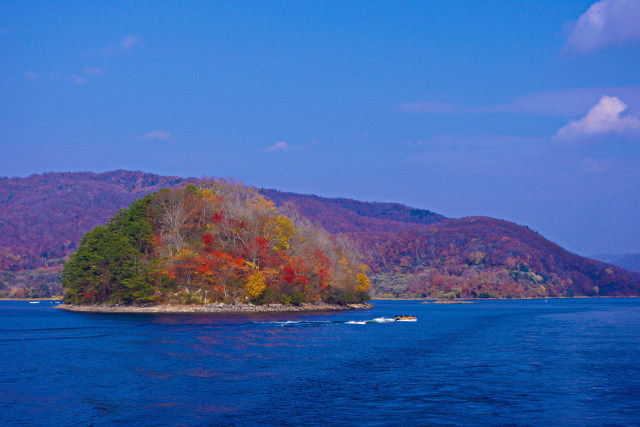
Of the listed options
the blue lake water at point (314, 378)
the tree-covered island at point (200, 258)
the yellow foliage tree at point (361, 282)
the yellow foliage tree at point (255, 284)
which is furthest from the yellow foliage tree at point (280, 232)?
the blue lake water at point (314, 378)

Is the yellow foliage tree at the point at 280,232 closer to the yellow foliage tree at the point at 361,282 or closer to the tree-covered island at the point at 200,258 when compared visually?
the tree-covered island at the point at 200,258

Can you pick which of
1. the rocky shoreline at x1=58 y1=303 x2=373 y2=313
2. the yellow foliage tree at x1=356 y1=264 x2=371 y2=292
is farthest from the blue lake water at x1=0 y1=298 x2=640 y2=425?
the yellow foliage tree at x1=356 y1=264 x2=371 y2=292

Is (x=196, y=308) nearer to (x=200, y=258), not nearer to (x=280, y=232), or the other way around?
(x=200, y=258)

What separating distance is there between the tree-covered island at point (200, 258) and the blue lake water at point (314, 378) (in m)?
33.8

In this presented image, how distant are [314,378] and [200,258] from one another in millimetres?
60872

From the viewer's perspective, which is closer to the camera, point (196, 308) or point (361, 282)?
point (196, 308)

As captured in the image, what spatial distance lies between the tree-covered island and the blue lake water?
33.8m

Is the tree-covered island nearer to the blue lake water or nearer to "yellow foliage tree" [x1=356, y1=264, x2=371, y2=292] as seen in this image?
"yellow foliage tree" [x1=356, y1=264, x2=371, y2=292]

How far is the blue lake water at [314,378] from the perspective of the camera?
2398cm

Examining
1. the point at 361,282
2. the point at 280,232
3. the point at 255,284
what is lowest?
the point at 255,284

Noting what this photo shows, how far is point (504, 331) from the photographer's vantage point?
62.7 metres

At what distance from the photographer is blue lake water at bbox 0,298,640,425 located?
78.7 feet

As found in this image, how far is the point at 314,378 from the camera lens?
32.7m

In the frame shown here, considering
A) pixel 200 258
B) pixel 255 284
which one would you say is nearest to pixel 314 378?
pixel 255 284
